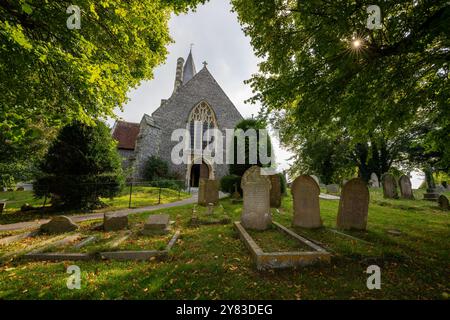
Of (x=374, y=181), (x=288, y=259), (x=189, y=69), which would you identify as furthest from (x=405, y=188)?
(x=189, y=69)

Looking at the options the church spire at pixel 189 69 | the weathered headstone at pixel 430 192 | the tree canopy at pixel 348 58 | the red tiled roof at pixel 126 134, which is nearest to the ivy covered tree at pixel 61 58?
the tree canopy at pixel 348 58

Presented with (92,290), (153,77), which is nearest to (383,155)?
(153,77)

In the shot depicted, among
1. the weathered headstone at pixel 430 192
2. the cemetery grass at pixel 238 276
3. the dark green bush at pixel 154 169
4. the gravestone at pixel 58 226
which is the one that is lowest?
the cemetery grass at pixel 238 276

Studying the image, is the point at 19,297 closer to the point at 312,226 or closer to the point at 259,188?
the point at 259,188

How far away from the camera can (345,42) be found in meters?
4.52

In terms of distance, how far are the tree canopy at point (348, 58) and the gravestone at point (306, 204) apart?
65.4 inches

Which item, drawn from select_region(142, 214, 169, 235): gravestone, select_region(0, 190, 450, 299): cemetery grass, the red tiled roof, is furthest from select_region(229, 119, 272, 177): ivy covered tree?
the red tiled roof

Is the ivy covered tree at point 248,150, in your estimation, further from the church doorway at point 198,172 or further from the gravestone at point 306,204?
the church doorway at point 198,172

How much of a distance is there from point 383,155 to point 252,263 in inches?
986

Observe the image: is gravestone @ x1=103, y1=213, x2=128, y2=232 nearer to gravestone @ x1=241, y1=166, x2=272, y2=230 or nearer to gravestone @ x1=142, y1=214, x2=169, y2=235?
gravestone @ x1=142, y1=214, x2=169, y2=235

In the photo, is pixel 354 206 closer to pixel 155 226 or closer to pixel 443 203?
pixel 155 226

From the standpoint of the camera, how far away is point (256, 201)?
6.22 metres

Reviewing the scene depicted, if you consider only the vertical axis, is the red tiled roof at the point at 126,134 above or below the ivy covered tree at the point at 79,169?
above

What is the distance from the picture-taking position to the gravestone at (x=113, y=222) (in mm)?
6500
